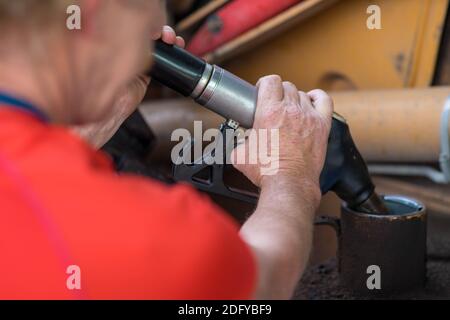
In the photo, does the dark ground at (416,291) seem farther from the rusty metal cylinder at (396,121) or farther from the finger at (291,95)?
the finger at (291,95)

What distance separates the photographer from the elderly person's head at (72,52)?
1.96ft

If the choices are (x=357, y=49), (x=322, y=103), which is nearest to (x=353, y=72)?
(x=357, y=49)

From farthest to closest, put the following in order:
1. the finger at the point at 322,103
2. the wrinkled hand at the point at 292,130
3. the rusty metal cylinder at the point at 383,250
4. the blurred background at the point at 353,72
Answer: the blurred background at the point at 353,72 → the rusty metal cylinder at the point at 383,250 → the finger at the point at 322,103 → the wrinkled hand at the point at 292,130

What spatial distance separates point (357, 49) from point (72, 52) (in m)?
1.35

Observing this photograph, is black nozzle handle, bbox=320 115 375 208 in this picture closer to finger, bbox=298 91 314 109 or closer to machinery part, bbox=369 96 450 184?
finger, bbox=298 91 314 109

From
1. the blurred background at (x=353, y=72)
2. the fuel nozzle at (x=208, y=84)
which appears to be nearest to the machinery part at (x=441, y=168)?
the blurred background at (x=353, y=72)

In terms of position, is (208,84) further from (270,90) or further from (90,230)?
(90,230)

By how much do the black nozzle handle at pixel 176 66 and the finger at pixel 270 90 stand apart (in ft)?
0.30

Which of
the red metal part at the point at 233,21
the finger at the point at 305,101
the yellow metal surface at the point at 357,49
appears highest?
the red metal part at the point at 233,21

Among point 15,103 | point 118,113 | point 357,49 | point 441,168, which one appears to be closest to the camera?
point 15,103

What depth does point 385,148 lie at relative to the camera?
174cm

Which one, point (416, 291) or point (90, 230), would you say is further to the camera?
point (416, 291)

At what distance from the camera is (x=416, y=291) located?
1.32m
